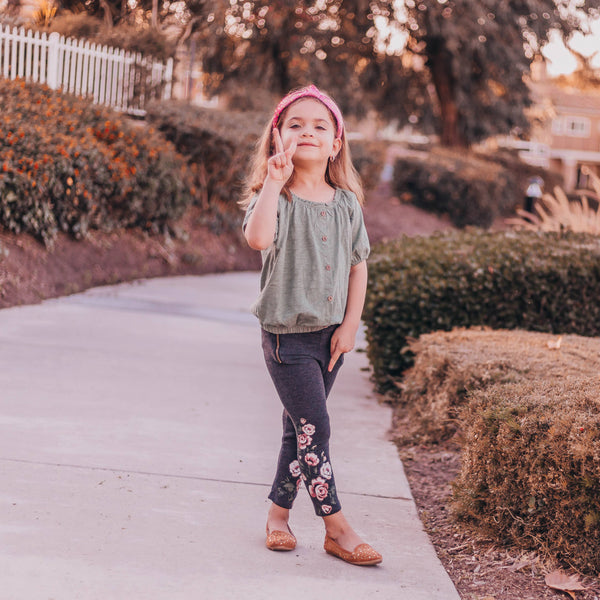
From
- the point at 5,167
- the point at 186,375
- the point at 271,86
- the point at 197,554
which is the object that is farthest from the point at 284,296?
the point at 271,86

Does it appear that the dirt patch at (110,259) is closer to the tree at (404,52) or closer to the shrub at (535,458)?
the shrub at (535,458)

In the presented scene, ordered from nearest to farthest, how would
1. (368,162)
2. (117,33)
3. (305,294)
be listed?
1. (305,294)
2. (117,33)
3. (368,162)

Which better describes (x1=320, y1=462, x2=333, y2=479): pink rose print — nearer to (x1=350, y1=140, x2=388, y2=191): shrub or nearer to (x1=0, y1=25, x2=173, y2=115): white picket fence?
(x1=0, y1=25, x2=173, y2=115): white picket fence

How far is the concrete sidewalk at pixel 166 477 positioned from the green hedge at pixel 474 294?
0.53 meters

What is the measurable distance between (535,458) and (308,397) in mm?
877

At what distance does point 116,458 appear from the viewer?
4.05 metres

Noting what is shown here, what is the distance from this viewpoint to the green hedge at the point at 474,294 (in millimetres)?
5758

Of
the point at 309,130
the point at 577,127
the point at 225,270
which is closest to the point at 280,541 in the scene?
→ the point at 309,130

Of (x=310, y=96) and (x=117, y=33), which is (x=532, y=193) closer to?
(x=117, y=33)

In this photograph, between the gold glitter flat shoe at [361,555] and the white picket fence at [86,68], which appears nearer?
the gold glitter flat shoe at [361,555]

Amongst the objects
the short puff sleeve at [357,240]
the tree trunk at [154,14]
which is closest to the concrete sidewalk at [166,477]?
the short puff sleeve at [357,240]

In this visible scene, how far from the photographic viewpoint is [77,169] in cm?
838

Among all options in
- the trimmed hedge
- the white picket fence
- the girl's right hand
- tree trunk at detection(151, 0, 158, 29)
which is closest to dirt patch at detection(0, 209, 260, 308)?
the trimmed hedge

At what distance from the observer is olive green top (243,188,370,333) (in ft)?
10.4
